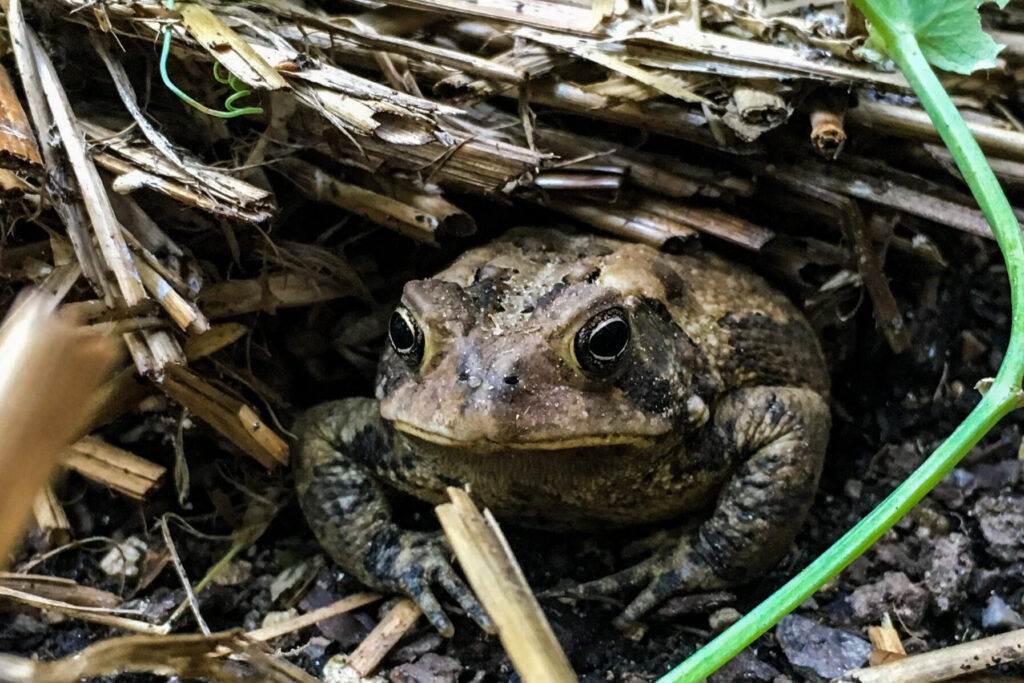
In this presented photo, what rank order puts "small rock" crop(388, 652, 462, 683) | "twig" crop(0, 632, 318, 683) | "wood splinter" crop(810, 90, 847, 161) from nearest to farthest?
"twig" crop(0, 632, 318, 683) → "small rock" crop(388, 652, 462, 683) → "wood splinter" crop(810, 90, 847, 161)

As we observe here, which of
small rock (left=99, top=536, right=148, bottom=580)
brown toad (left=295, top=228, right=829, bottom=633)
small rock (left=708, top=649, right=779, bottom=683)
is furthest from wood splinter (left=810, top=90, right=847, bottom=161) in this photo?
small rock (left=99, top=536, right=148, bottom=580)

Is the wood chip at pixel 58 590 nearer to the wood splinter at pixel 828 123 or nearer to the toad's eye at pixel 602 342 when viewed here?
the toad's eye at pixel 602 342

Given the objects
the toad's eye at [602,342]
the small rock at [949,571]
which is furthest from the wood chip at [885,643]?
the toad's eye at [602,342]

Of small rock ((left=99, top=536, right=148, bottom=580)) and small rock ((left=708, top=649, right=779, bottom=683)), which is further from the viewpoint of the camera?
small rock ((left=99, top=536, right=148, bottom=580))

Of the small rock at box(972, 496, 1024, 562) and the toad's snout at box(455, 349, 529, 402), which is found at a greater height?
the toad's snout at box(455, 349, 529, 402)

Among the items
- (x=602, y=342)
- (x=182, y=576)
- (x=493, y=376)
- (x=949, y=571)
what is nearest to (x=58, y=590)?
(x=182, y=576)

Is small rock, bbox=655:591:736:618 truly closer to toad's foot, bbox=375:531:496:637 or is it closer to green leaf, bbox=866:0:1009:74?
toad's foot, bbox=375:531:496:637
